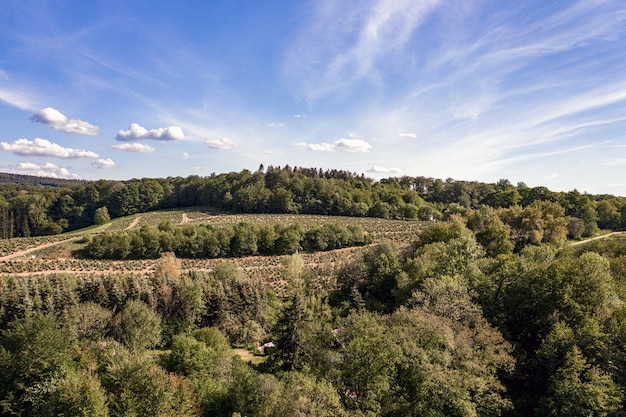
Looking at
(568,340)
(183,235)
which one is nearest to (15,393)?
(568,340)

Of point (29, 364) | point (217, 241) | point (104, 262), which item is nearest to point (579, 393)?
point (29, 364)

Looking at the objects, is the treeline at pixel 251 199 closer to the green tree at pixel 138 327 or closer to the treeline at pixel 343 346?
the treeline at pixel 343 346

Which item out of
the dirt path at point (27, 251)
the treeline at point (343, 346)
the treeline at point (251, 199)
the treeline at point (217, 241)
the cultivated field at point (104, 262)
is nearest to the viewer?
the treeline at point (343, 346)

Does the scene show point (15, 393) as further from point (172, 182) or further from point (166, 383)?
point (172, 182)

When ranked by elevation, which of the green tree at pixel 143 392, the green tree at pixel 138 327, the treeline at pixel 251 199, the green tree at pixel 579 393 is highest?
the treeline at pixel 251 199

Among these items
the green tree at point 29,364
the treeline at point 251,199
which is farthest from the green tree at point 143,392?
the treeline at point 251,199

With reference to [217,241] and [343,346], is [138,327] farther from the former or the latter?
[217,241]
